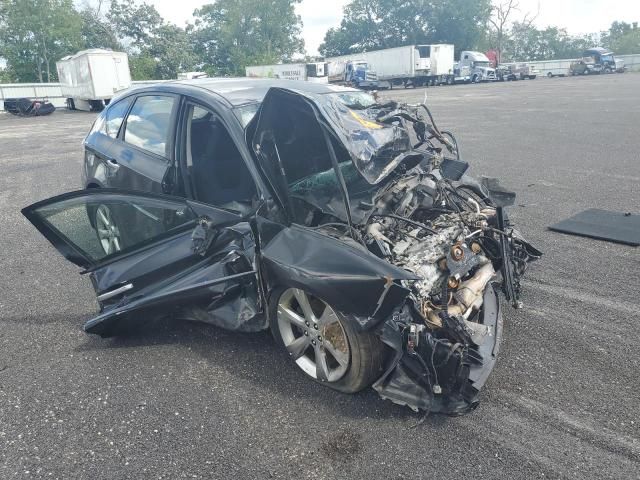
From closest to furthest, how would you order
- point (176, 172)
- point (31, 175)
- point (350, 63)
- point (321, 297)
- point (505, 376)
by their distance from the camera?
point (321, 297) → point (505, 376) → point (176, 172) → point (31, 175) → point (350, 63)

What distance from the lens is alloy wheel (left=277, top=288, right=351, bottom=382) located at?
2896 millimetres

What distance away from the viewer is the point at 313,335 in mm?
2984

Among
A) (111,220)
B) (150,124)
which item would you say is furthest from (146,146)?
(111,220)

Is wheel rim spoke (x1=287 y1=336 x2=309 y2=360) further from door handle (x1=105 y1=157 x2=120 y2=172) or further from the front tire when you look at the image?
door handle (x1=105 y1=157 x2=120 y2=172)

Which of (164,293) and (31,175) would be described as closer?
(164,293)

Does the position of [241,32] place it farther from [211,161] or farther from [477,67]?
[211,161]

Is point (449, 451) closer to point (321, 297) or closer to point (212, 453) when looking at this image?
point (321, 297)

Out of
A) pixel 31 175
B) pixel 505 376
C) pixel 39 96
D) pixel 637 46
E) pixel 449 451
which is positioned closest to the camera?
pixel 449 451

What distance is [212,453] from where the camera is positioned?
2559mm

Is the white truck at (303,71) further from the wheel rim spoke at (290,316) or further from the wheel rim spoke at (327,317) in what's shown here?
the wheel rim spoke at (327,317)

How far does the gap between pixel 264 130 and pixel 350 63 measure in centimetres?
3804

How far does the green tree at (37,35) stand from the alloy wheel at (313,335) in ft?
163

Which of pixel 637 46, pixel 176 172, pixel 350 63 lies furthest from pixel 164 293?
pixel 637 46

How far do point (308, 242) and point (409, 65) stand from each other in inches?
1633
